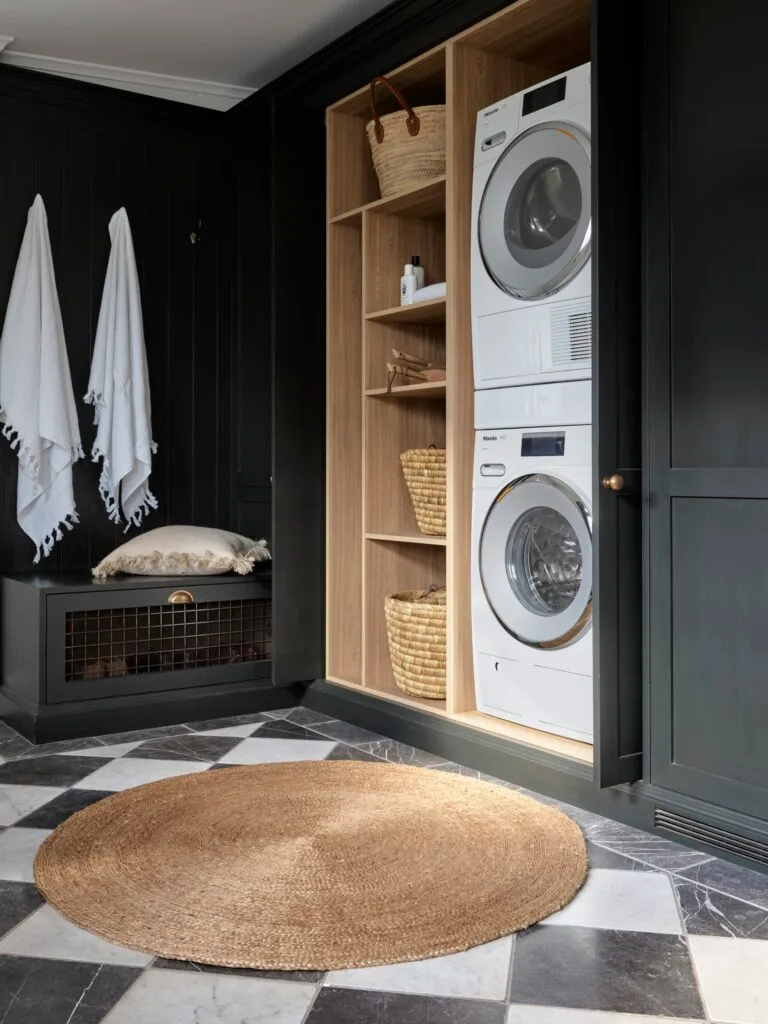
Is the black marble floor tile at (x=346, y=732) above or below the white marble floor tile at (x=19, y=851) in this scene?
below

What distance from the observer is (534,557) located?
2611mm

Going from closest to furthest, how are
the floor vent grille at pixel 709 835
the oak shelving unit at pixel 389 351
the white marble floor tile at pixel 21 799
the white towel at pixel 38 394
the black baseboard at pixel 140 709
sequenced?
the floor vent grille at pixel 709 835
the white marble floor tile at pixel 21 799
the oak shelving unit at pixel 389 351
the black baseboard at pixel 140 709
the white towel at pixel 38 394

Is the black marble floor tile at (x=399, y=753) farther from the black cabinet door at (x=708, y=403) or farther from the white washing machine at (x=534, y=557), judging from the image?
the black cabinet door at (x=708, y=403)

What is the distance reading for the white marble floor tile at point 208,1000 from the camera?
57.3 inches

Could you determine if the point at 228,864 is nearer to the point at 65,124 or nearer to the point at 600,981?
the point at 600,981

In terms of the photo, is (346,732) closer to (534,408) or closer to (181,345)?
(534,408)

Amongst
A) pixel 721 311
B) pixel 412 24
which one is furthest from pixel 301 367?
pixel 721 311

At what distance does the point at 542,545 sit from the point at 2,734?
181 centimetres

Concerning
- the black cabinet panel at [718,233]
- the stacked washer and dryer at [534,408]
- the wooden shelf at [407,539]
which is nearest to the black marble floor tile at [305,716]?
the wooden shelf at [407,539]

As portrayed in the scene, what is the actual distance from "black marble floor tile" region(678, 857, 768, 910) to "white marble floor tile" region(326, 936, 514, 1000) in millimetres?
529

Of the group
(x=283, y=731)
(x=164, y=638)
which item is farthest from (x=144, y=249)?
(x=283, y=731)

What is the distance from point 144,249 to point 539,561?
217cm

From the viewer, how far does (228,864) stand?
79.0 inches

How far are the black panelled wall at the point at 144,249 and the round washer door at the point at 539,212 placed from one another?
1.61 m
